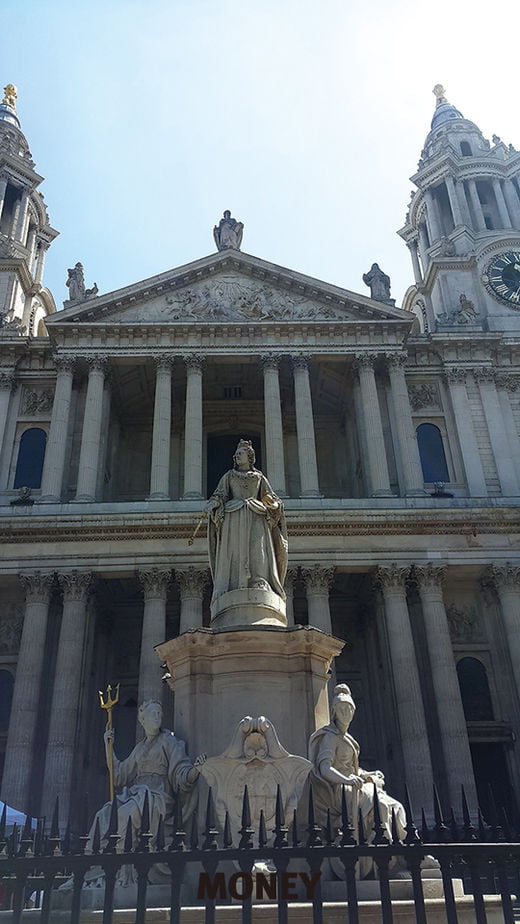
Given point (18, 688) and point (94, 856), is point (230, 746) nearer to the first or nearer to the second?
point (94, 856)

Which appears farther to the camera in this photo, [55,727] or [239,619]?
[55,727]

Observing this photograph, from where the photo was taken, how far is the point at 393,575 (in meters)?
24.7

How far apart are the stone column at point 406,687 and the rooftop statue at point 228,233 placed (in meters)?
15.4

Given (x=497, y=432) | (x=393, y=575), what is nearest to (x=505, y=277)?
(x=497, y=432)

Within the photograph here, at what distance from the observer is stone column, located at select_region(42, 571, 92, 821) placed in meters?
21.2

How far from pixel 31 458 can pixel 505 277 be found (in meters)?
21.9

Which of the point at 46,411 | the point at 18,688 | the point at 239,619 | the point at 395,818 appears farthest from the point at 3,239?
the point at 395,818

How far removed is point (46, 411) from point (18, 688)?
1119cm

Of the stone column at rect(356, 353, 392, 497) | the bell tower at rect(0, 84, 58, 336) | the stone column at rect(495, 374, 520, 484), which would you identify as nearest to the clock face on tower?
the stone column at rect(495, 374, 520, 484)

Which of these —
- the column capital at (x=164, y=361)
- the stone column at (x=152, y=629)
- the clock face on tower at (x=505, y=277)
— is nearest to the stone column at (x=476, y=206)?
the clock face on tower at (x=505, y=277)

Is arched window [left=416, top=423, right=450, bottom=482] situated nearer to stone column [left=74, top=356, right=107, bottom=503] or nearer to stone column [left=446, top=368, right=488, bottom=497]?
stone column [left=446, top=368, right=488, bottom=497]

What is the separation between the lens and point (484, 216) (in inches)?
1538

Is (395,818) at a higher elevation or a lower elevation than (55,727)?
lower

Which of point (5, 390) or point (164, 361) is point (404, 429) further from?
point (5, 390)
